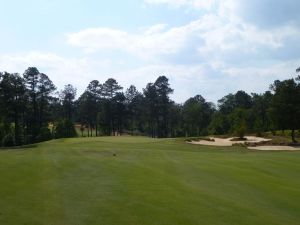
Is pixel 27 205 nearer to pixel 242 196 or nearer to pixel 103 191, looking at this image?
pixel 103 191

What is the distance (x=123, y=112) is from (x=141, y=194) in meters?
113

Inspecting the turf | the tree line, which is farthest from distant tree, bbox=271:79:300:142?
the turf

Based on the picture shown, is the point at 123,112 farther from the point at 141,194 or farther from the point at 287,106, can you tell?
the point at 141,194

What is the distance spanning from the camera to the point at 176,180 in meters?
18.3

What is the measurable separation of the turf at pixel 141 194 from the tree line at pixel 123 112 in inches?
1635

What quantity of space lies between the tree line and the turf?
136ft

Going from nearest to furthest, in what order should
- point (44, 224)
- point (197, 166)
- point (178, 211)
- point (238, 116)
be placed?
1. point (44, 224)
2. point (178, 211)
3. point (197, 166)
4. point (238, 116)

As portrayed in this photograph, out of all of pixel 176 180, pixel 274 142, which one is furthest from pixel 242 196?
pixel 274 142

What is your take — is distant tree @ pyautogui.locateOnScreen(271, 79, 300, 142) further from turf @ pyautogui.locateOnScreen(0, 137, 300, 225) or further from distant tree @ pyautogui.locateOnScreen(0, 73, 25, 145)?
distant tree @ pyautogui.locateOnScreen(0, 73, 25, 145)

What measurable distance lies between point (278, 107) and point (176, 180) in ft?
152

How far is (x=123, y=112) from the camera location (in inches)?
4995

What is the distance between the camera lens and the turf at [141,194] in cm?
1164

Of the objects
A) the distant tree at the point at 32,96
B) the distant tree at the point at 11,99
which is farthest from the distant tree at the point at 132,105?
the distant tree at the point at 11,99

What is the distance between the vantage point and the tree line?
73625 mm
